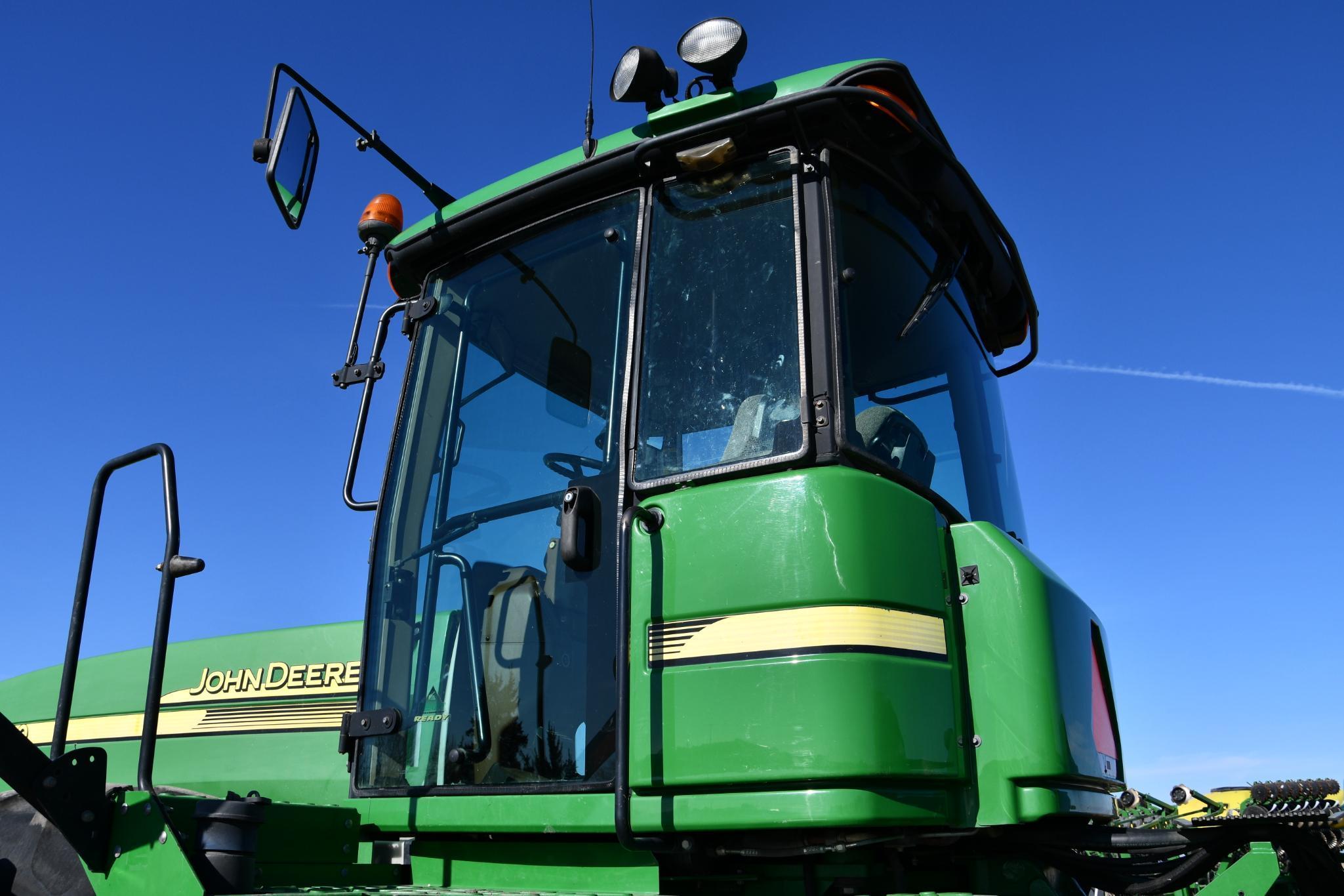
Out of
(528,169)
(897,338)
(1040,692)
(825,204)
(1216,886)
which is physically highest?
(528,169)

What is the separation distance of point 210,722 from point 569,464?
7.80 feet

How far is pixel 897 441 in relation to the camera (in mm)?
2895

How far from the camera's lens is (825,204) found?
276 centimetres

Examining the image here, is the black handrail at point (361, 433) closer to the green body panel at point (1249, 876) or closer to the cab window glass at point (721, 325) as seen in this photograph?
the cab window glass at point (721, 325)

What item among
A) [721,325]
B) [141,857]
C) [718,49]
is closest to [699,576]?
[721,325]

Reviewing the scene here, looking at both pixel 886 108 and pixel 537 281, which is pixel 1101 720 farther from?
pixel 537 281

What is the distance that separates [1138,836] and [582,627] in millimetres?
1380

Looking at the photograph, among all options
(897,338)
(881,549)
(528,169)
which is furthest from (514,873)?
(528,169)

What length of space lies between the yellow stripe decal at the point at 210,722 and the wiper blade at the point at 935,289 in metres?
2.17

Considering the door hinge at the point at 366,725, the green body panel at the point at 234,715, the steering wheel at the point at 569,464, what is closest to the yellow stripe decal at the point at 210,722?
the green body panel at the point at 234,715

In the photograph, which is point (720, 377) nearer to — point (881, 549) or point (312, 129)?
point (881, 549)

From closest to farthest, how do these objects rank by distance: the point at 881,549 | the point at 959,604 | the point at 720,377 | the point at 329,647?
the point at 881,549 < the point at 959,604 < the point at 720,377 < the point at 329,647

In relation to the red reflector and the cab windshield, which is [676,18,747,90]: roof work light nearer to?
the cab windshield

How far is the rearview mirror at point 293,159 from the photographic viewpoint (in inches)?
121
